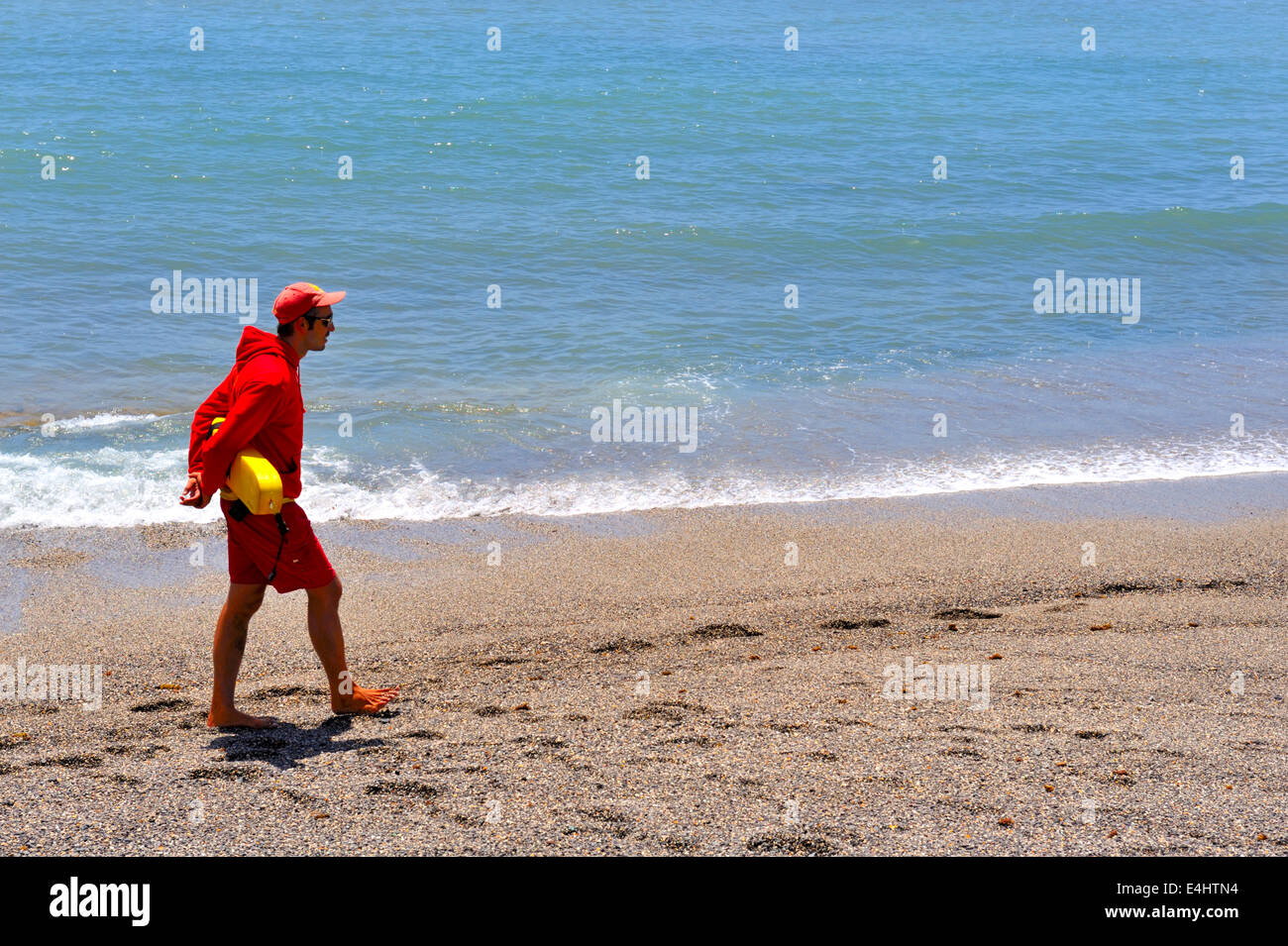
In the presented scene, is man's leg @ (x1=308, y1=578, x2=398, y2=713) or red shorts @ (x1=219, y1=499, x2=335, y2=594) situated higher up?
red shorts @ (x1=219, y1=499, x2=335, y2=594)

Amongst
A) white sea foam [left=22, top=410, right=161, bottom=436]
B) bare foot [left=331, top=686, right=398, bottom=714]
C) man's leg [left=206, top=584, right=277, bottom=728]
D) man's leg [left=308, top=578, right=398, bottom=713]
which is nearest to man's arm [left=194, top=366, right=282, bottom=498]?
man's leg [left=206, top=584, right=277, bottom=728]

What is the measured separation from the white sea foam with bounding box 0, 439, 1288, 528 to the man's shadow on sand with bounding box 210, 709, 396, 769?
3128 mm

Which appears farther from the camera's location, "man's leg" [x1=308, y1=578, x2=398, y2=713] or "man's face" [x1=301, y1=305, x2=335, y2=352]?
"man's leg" [x1=308, y1=578, x2=398, y2=713]

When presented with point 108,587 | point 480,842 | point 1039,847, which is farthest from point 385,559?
point 1039,847

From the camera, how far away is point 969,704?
→ 187 inches

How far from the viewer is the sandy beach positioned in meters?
3.70

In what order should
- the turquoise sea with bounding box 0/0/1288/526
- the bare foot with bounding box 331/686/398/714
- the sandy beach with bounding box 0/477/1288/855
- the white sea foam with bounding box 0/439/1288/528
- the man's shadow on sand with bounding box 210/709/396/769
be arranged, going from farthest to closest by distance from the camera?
the turquoise sea with bounding box 0/0/1288/526
the white sea foam with bounding box 0/439/1288/528
the bare foot with bounding box 331/686/398/714
the man's shadow on sand with bounding box 210/709/396/769
the sandy beach with bounding box 0/477/1288/855

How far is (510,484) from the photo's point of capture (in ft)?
27.2

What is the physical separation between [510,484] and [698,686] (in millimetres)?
3570

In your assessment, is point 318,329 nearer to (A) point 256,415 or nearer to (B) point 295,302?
(B) point 295,302

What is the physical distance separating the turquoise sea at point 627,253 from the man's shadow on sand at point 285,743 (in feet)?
10.7

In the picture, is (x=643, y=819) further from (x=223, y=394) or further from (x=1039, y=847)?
(x=223, y=394)

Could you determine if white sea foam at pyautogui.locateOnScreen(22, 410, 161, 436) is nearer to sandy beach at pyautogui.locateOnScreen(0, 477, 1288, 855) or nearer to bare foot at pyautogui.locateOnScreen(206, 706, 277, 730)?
sandy beach at pyautogui.locateOnScreen(0, 477, 1288, 855)
